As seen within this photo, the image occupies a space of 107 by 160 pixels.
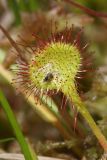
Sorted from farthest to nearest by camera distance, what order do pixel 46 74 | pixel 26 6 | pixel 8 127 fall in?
pixel 26 6
pixel 8 127
pixel 46 74

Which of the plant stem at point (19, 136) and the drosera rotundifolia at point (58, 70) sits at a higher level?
the drosera rotundifolia at point (58, 70)

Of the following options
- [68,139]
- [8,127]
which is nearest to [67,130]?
[68,139]

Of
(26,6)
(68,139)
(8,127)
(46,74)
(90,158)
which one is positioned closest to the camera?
(46,74)

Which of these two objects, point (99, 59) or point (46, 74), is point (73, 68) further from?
point (99, 59)

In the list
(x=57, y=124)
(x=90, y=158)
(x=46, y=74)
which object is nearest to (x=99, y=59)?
(x=57, y=124)

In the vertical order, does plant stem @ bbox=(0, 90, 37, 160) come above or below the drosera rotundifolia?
below

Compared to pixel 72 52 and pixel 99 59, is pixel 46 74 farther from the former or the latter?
pixel 99 59

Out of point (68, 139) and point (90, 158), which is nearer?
point (90, 158)

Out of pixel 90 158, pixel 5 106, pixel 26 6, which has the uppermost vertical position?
pixel 26 6

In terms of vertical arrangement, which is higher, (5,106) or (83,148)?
(5,106)

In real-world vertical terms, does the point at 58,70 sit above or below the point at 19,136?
above
